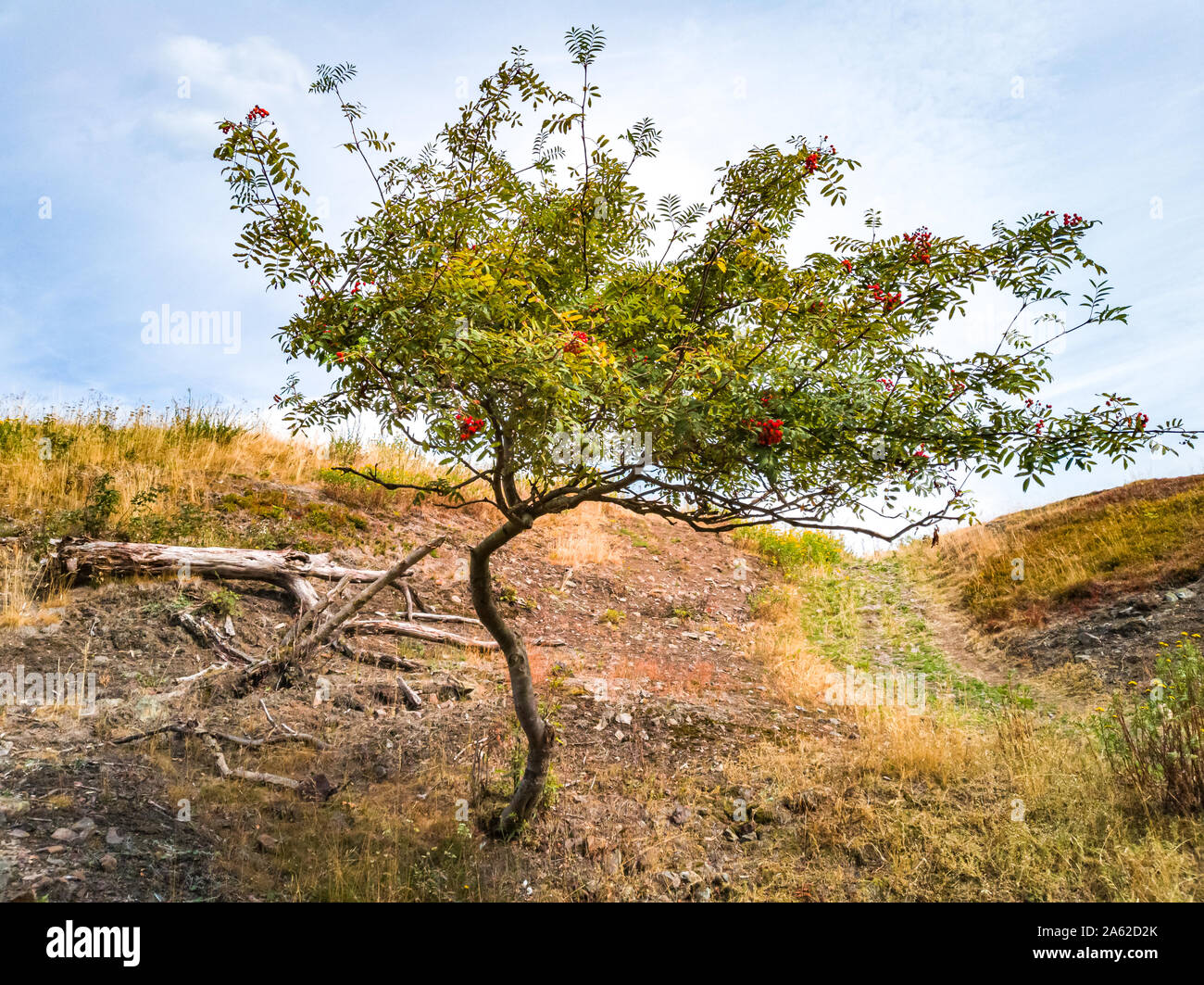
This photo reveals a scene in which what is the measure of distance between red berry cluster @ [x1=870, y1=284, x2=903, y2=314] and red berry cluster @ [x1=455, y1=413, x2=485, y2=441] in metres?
2.93

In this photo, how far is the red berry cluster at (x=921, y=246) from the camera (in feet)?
17.9

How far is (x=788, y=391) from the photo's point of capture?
4.82m

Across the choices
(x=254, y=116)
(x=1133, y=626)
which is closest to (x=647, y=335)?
(x=254, y=116)

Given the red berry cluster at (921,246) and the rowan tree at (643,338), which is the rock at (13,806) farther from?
the red berry cluster at (921,246)

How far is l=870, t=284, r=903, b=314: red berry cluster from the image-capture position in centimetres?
536

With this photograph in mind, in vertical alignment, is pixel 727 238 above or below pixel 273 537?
above

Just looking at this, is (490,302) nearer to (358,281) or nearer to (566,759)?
(358,281)

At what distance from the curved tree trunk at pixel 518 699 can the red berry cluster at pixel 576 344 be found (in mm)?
2250

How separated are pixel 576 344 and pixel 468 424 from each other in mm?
852

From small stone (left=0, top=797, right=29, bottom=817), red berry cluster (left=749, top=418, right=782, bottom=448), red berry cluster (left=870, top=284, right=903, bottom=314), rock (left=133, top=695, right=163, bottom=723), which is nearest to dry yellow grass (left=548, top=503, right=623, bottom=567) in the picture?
rock (left=133, top=695, right=163, bottom=723)

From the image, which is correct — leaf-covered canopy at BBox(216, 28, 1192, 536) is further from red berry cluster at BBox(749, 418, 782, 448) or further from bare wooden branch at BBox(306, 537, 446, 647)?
bare wooden branch at BBox(306, 537, 446, 647)

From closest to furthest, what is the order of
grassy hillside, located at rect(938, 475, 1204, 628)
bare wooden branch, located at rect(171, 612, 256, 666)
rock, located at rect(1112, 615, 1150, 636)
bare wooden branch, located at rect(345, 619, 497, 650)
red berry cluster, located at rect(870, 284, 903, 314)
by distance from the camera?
1. red berry cluster, located at rect(870, 284, 903, 314)
2. bare wooden branch, located at rect(171, 612, 256, 666)
3. bare wooden branch, located at rect(345, 619, 497, 650)
4. rock, located at rect(1112, 615, 1150, 636)
5. grassy hillside, located at rect(938, 475, 1204, 628)
